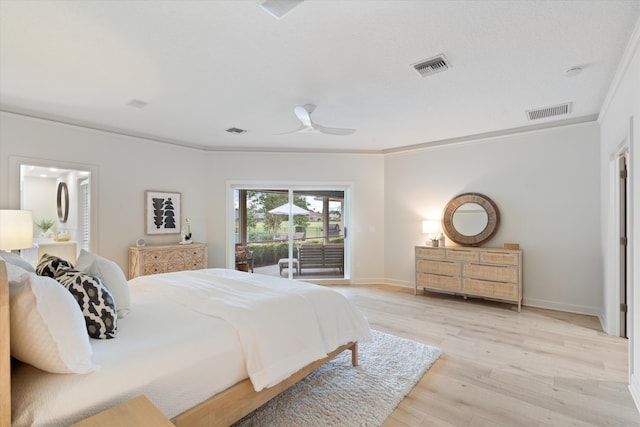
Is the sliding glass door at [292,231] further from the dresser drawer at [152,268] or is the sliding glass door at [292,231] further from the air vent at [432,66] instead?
the air vent at [432,66]

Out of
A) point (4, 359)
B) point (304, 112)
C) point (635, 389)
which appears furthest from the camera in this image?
point (304, 112)

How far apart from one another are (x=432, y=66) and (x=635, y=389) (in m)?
2.88

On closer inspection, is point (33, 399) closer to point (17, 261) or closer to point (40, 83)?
point (17, 261)

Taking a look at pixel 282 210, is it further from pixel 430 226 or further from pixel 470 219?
pixel 470 219

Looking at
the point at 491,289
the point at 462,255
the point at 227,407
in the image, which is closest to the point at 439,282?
the point at 462,255

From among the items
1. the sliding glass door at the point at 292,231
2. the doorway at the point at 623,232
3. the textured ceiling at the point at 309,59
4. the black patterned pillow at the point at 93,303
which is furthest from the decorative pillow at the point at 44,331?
the doorway at the point at 623,232

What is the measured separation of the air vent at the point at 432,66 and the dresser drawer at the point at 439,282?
3.23m

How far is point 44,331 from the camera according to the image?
51.3 inches

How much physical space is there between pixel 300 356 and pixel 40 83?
3507mm

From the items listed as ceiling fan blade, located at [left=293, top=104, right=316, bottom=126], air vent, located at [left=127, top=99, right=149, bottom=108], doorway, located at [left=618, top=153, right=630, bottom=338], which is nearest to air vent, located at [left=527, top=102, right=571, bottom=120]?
doorway, located at [left=618, top=153, right=630, bottom=338]

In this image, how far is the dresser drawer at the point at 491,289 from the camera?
4.40 metres

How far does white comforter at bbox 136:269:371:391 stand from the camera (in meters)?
1.90

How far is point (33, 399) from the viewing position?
1.23 metres

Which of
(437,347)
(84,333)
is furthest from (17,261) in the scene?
(437,347)
